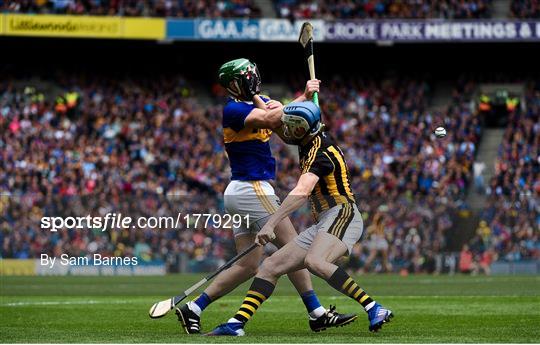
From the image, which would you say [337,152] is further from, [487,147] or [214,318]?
[487,147]

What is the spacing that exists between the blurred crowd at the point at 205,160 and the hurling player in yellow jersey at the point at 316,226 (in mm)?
12802

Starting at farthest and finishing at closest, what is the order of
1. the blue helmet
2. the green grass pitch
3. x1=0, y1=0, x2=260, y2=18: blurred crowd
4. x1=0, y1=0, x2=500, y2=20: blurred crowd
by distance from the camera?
x1=0, y1=0, x2=500, y2=20: blurred crowd
x1=0, y1=0, x2=260, y2=18: blurred crowd
the blue helmet
the green grass pitch

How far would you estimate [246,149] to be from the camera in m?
11.2

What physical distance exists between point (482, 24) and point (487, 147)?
4.40m

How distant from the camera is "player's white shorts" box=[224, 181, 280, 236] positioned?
11070 millimetres

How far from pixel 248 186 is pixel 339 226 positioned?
1086 millimetres

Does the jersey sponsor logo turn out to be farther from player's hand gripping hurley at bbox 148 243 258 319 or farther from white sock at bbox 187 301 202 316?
white sock at bbox 187 301 202 316

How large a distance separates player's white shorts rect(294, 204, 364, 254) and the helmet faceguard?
143cm

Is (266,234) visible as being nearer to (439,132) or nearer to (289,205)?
(289,205)

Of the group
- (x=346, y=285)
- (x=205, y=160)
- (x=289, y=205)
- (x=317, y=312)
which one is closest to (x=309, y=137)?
(x=289, y=205)

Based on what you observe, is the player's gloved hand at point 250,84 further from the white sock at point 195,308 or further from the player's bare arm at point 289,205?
the white sock at point 195,308

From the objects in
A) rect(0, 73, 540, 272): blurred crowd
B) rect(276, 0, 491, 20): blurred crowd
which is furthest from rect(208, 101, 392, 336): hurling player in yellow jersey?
rect(276, 0, 491, 20): blurred crowd

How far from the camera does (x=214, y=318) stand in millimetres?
13312

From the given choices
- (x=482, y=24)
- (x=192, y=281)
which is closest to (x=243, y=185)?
(x=192, y=281)
